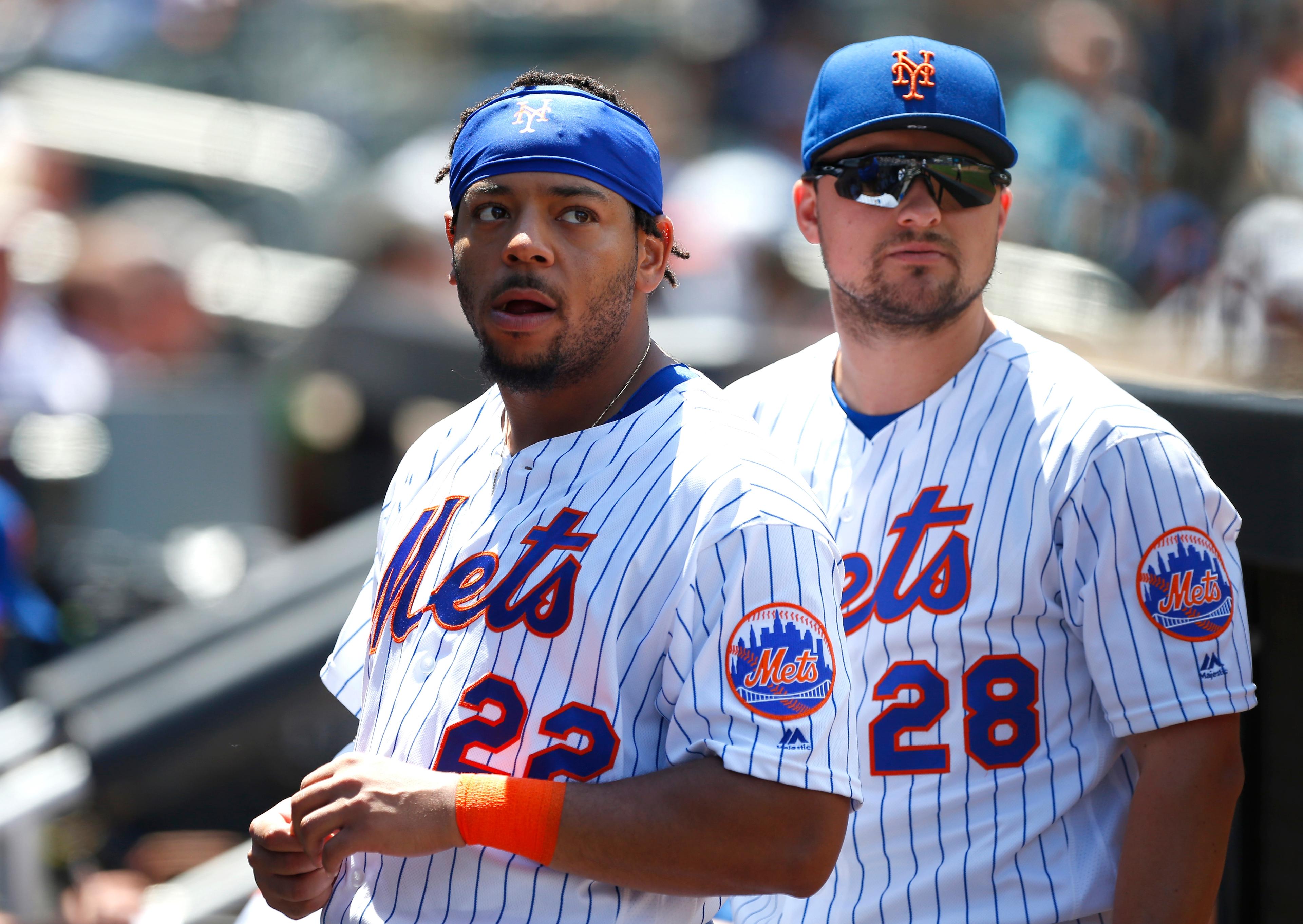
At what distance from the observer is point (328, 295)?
25.3ft

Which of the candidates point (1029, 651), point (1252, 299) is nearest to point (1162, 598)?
point (1029, 651)

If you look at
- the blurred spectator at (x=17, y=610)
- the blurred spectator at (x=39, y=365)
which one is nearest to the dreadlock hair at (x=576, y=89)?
the blurred spectator at (x=17, y=610)

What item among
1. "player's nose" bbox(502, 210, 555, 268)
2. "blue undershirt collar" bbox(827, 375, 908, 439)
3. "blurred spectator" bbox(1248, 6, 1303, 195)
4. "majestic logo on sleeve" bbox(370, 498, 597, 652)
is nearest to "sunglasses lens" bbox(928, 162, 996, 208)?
"blue undershirt collar" bbox(827, 375, 908, 439)

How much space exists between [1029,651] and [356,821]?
3.16 ft

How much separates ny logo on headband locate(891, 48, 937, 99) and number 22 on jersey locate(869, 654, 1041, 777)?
0.87 meters

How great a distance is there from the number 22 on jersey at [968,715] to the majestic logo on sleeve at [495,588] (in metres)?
0.56

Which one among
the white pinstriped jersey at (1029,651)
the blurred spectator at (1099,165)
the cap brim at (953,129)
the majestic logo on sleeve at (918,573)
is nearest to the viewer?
the white pinstriped jersey at (1029,651)

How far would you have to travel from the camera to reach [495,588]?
1.75 meters

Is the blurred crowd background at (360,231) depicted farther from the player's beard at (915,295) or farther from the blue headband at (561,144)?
the blue headband at (561,144)

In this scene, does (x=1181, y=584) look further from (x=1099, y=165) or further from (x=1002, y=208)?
(x=1099, y=165)

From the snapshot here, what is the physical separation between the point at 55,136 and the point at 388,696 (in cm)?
692

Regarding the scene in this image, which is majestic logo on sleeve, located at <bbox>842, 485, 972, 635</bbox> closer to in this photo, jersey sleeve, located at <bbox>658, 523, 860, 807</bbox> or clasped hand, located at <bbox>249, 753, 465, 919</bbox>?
jersey sleeve, located at <bbox>658, 523, 860, 807</bbox>

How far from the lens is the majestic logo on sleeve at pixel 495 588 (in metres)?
1.69

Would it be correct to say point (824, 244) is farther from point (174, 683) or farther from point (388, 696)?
point (174, 683)
